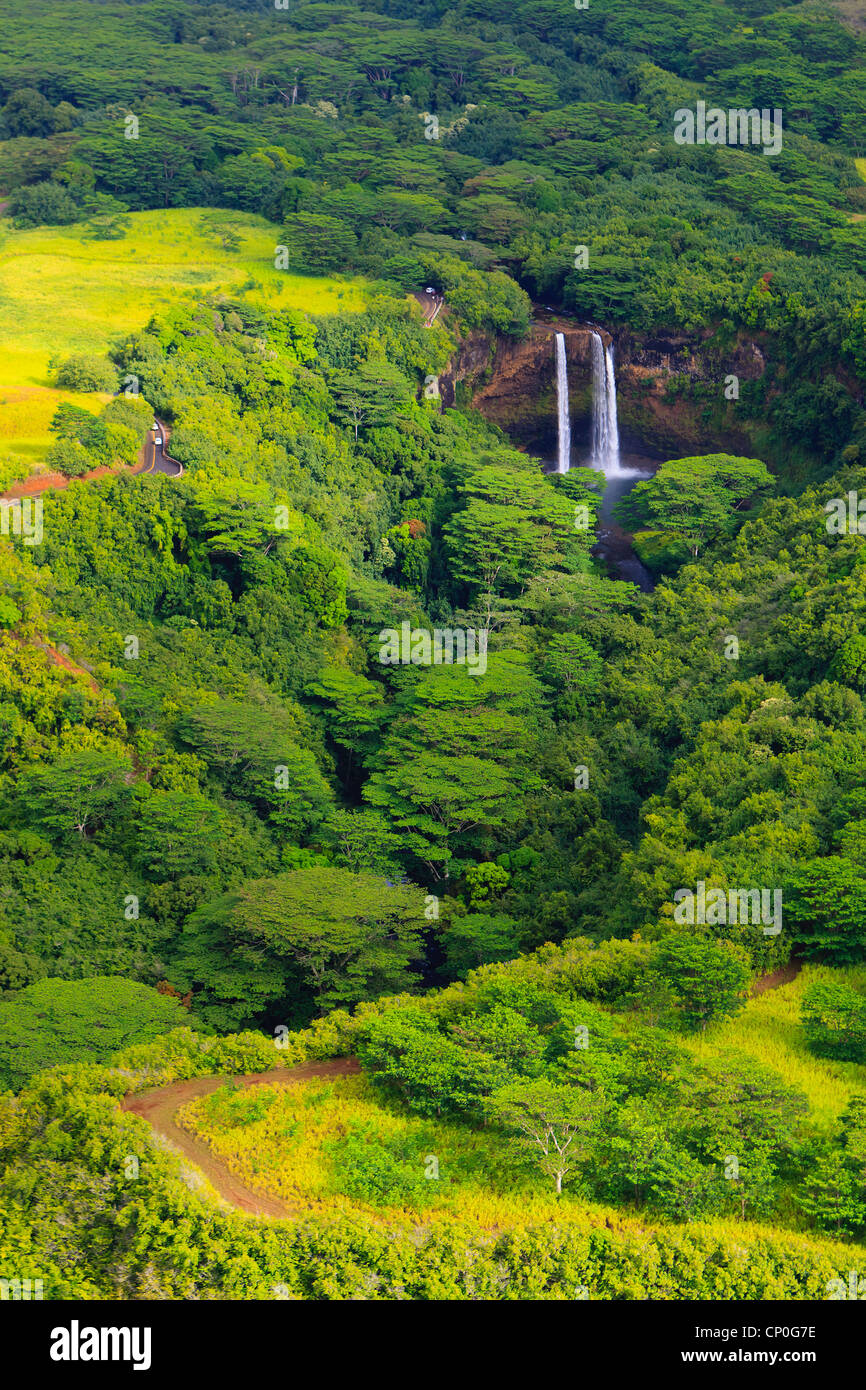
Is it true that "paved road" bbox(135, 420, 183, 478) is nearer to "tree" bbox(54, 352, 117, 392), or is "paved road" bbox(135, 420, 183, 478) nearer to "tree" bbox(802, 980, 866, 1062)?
"tree" bbox(54, 352, 117, 392)

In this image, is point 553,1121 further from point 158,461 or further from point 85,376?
point 85,376

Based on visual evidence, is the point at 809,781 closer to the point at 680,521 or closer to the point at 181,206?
the point at 680,521

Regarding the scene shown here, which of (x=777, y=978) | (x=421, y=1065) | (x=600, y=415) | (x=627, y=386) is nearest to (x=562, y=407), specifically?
(x=600, y=415)

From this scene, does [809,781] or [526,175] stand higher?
[526,175]

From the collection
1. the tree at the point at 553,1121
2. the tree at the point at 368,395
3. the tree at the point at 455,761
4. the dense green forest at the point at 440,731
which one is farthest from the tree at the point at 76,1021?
the tree at the point at 368,395

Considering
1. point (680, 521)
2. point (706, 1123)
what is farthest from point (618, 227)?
point (706, 1123)

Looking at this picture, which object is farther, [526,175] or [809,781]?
[526,175]
